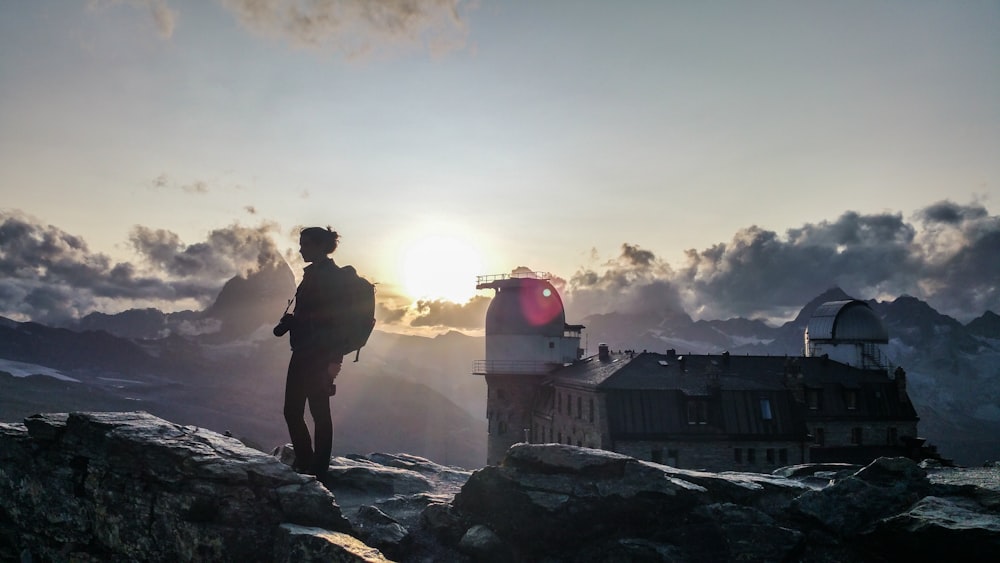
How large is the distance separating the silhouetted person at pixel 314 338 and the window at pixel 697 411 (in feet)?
127

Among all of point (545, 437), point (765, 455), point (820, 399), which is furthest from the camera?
point (545, 437)

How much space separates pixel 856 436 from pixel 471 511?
51.9 meters

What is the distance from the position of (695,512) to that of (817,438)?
47217 mm

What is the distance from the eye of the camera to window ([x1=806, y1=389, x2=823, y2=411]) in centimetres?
5225

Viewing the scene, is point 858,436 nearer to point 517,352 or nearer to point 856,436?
point 856,436

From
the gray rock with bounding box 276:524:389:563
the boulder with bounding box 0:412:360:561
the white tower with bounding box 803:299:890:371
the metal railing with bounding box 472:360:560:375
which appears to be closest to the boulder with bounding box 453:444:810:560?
the boulder with bounding box 0:412:360:561

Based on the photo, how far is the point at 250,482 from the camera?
966 centimetres

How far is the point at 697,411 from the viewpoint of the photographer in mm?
45969

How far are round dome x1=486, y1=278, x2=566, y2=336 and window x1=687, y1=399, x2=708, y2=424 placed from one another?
18.5 meters

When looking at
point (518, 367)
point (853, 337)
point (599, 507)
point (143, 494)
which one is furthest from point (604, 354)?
point (143, 494)

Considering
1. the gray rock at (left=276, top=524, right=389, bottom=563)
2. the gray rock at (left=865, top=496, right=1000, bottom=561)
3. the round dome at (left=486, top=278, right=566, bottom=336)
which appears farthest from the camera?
the round dome at (left=486, top=278, right=566, bottom=336)

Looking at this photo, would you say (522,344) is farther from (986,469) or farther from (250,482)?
(250,482)

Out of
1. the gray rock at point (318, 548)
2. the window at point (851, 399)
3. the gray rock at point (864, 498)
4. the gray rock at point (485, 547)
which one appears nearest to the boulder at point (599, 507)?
the gray rock at point (485, 547)

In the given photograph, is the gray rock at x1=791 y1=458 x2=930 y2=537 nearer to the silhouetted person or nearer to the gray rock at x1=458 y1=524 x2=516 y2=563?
the gray rock at x1=458 y1=524 x2=516 y2=563
